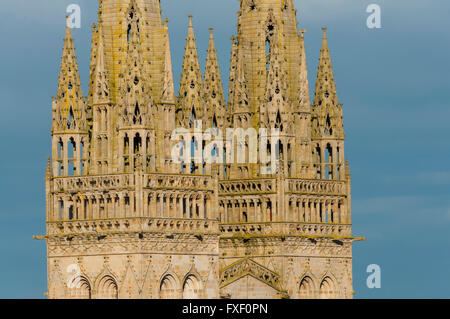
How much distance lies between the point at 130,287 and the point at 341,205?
19097mm

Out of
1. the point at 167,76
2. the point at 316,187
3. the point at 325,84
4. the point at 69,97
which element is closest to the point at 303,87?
the point at 325,84

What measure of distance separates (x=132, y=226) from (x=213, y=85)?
15.6 meters

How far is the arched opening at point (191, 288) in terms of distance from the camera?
17475 centimetres

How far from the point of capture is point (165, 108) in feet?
577

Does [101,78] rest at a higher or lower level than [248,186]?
higher

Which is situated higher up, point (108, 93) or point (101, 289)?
point (108, 93)

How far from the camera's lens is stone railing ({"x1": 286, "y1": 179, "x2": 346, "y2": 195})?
596ft

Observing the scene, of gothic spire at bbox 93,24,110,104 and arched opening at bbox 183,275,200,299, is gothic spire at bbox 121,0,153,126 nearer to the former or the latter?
gothic spire at bbox 93,24,110,104

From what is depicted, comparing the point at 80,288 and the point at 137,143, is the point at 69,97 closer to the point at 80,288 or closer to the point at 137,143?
the point at 137,143

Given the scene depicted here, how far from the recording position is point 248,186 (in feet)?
599

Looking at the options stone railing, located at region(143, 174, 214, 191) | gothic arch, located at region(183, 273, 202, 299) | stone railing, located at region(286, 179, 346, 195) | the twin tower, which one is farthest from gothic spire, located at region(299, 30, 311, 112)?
gothic arch, located at region(183, 273, 202, 299)
